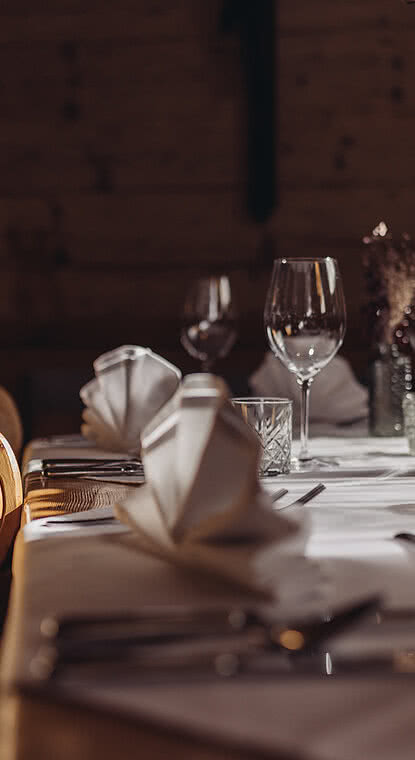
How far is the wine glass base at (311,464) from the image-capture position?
1036 millimetres

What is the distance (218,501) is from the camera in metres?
0.54

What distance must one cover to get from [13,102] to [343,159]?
1.20 m

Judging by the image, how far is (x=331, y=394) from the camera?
1.60 meters

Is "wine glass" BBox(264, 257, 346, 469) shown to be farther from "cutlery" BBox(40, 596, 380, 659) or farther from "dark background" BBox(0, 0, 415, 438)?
"dark background" BBox(0, 0, 415, 438)

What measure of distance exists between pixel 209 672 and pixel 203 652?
Answer: 2 cm

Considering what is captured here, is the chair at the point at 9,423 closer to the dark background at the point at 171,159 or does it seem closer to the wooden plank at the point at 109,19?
the dark background at the point at 171,159

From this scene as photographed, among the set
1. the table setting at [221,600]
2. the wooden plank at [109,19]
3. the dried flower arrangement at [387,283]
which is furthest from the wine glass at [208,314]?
the wooden plank at [109,19]

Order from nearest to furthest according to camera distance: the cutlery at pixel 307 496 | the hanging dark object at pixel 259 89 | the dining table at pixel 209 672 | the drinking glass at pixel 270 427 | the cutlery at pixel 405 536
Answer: the dining table at pixel 209 672, the cutlery at pixel 405 536, the cutlery at pixel 307 496, the drinking glass at pixel 270 427, the hanging dark object at pixel 259 89

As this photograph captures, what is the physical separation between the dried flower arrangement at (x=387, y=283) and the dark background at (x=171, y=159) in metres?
1.94

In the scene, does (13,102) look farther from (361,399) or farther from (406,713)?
(406,713)

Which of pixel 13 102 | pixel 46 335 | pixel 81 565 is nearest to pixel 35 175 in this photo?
pixel 13 102

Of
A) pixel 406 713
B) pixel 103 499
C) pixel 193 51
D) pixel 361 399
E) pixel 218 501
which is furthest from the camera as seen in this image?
pixel 193 51

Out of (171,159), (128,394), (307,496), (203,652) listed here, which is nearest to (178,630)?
(203,652)

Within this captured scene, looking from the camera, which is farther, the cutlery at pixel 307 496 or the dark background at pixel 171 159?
the dark background at pixel 171 159
